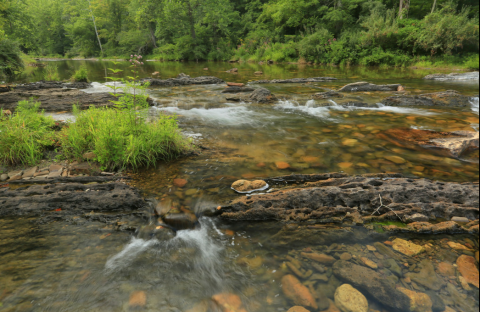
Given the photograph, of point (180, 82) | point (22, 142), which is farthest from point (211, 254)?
point (180, 82)

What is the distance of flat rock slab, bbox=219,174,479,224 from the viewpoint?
2561 millimetres

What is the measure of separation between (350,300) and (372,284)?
0.26 m

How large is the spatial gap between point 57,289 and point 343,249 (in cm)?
260

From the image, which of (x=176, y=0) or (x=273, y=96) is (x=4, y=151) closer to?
(x=273, y=96)

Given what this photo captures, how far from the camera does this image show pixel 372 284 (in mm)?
1947

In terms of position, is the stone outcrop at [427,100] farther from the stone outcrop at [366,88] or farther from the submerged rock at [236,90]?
the submerged rock at [236,90]

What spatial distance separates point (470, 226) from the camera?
231cm

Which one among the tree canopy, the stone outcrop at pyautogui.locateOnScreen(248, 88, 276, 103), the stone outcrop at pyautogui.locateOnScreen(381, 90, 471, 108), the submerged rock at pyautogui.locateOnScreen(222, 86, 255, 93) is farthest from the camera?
the tree canopy

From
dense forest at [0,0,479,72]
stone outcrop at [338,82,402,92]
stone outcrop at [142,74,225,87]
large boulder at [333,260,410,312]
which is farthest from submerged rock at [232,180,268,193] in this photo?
stone outcrop at [142,74,225,87]

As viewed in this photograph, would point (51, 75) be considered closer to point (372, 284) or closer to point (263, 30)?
point (372, 284)

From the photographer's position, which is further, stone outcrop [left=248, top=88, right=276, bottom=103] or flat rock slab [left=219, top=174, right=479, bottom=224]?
stone outcrop [left=248, top=88, right=276, bottom=103]

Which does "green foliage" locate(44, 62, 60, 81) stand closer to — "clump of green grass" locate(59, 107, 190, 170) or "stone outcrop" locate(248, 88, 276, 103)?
"stone outcrop" locate(248, 88, 276, 103)

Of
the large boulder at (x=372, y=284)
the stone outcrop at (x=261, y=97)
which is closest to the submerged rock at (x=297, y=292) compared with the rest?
the large boulder at (x=372, y=284)

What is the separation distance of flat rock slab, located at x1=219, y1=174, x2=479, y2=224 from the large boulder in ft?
2.08
